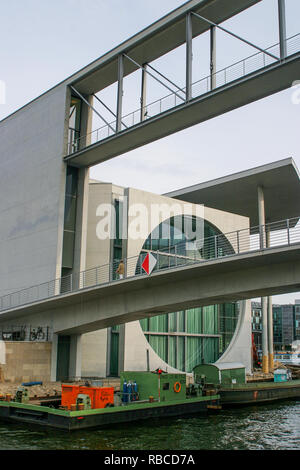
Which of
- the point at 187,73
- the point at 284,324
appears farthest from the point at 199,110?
the point at 284,324

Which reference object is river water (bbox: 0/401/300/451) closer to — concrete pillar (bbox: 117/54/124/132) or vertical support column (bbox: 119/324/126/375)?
vertical support column (bbox: 119/324/126/375)

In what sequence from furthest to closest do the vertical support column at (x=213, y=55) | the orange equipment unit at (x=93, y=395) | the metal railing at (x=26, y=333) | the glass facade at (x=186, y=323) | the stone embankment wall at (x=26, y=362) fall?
1. the glass facade at (x=186, y=323)
2. the metal railing at (x=26, y=333)
3. the stone embankment wall at (x=26, y=362)
4. the vertical support column at (x=213, y=55)
5. the orange equipment unit at (x=93, y=395)

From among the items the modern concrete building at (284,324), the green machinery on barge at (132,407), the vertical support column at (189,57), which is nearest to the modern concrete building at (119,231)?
the vertical support column at (189,57)

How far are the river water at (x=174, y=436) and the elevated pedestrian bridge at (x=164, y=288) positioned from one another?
519 centimetres

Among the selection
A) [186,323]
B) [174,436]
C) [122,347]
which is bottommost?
[174,436]

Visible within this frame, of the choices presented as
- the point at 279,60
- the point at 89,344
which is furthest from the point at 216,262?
the point at 89,344

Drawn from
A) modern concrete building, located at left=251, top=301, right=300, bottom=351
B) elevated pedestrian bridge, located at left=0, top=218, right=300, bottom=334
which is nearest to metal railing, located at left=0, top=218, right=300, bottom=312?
elevated pedestrian bridge, located at left=0, top=218, right=300, bottom=334

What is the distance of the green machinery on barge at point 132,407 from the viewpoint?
18266 mm

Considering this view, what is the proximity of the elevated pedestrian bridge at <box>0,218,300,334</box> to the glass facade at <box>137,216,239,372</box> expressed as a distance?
205cm

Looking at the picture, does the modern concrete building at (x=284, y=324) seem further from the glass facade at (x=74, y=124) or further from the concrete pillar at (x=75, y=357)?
the glass facade at (x=74, y=124)

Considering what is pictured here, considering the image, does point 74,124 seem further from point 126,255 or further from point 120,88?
point 126,255

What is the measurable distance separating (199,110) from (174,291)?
9004 millimetres

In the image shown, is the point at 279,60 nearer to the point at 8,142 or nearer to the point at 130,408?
the point at 130,408

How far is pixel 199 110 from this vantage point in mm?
25281
